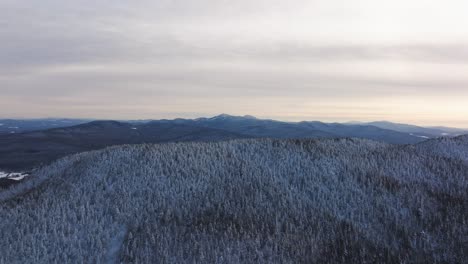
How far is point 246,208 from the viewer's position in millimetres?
12141

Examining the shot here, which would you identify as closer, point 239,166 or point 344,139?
point 239,166

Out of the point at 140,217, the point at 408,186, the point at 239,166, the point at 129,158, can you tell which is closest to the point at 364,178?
the point at 408,186

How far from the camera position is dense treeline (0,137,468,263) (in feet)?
32.6

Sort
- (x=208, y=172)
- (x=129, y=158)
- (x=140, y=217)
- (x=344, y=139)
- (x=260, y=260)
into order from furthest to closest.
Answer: (x=344, y=139), (x=129, y=158), (x=208, y=172), (x=140, y=217), (x=260, y=260)

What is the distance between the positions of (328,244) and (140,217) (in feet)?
17.4

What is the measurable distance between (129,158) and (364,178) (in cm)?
900

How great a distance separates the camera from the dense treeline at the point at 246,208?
9.93 meters

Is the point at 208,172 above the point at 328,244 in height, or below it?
above

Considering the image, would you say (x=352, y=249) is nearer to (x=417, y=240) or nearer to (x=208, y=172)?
(x=417, y=240)

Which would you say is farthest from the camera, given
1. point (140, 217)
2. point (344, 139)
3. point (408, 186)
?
point (344, 139)

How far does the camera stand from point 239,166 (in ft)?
50.5

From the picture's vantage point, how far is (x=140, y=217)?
11.6m

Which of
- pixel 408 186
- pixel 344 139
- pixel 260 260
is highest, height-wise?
pixel 344 139

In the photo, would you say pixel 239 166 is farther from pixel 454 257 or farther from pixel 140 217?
pixel 454 257
